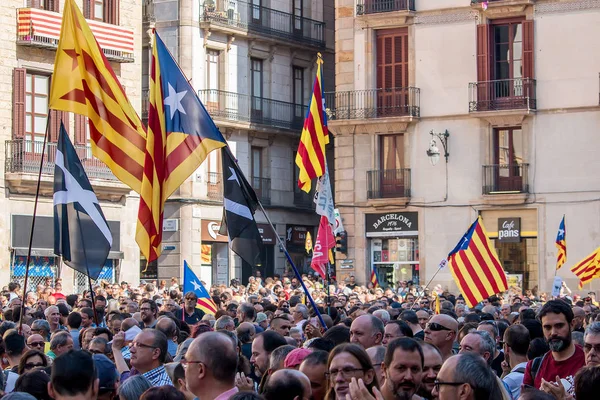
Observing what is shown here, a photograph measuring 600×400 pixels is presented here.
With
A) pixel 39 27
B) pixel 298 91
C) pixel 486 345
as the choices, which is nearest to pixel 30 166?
pixel 39 27

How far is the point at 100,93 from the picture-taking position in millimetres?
13938

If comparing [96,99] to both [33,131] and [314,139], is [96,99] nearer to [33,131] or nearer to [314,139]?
[314,139]

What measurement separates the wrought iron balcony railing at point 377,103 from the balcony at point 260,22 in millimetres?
4072

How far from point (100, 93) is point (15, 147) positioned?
19.7 meters

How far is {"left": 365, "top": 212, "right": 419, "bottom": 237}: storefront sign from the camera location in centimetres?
3784

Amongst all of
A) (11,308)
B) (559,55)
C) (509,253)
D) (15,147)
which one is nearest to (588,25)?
(559,55)

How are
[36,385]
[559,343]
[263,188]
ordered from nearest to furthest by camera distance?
[36,385]
[559,343]
[263,188]

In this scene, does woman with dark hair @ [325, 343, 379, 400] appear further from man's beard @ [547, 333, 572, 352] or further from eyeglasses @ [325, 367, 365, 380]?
man's beard @ [547, 333, 572, 352]

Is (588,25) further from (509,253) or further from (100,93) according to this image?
(100,93)

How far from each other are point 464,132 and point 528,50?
118 inches

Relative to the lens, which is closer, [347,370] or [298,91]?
[347,370]

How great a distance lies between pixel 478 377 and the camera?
5988mm

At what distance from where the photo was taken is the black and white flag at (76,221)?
13688 millimetres

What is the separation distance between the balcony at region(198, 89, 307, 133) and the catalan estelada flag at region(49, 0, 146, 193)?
25.1m
